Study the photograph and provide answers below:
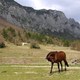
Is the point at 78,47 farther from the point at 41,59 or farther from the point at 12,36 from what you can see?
the point at 41,59

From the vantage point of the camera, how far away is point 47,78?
1348 inches

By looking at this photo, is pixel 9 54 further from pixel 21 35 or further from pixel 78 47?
pixel 21 35

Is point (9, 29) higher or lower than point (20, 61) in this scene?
higher

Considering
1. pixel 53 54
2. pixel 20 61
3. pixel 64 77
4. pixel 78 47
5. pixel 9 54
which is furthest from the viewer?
pixel 78 47

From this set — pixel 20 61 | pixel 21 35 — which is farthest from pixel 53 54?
pixel 21 35

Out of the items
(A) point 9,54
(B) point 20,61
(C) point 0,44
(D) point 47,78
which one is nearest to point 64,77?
(D) point 47,78

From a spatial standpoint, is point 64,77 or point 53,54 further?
point 53,54

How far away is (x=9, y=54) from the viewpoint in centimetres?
7162

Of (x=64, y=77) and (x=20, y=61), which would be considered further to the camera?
(x=20, y=61)

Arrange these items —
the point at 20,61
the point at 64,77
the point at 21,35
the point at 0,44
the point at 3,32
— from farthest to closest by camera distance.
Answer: the point at 21,35 → the point at 3,32 → the point at 0,44 → the point at 20,61 → the point at 64,77

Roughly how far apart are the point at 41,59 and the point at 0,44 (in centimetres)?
2381

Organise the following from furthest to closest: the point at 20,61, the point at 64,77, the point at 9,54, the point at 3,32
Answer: the point at 3,32, the point at 9,54, the point at 20,61, the point at 64,77

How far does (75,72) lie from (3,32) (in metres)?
80.1

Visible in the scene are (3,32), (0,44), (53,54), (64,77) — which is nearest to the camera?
(64,77)
